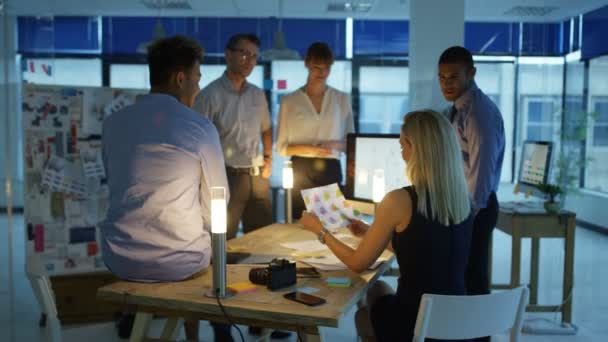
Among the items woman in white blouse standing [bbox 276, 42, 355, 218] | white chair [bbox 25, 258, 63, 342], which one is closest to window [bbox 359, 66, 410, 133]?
woman in white blouse standing [bbox 276, 42, 355, 218]

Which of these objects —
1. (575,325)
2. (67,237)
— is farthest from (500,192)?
(67,237)

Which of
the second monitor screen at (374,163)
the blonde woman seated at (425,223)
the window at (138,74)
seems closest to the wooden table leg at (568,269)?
the second monitor screen at (374,163)

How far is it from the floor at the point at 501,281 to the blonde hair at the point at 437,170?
98 centimetres

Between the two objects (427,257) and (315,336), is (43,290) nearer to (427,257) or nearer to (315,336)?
(315,336)

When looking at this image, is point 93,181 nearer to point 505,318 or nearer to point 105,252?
point 105,252

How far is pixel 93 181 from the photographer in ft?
13.1

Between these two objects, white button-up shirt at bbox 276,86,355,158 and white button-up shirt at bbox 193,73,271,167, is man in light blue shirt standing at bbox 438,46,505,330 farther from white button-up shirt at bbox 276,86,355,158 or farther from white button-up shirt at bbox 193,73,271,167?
white button-up shirt at bbox 193,73,271,167

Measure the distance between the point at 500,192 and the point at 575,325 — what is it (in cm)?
456

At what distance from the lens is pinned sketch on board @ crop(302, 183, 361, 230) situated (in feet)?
9.61

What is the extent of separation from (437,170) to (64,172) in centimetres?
276

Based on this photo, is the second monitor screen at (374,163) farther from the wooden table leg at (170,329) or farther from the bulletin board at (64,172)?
the bulletin board at (64,172)

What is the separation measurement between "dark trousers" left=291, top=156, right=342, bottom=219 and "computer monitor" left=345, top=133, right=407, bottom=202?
34cm

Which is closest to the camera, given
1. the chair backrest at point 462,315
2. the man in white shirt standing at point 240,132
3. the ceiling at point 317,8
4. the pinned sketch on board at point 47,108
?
the chair backrest at point 462,315

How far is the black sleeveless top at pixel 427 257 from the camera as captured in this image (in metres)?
2.10
